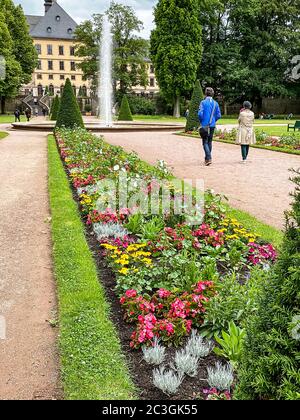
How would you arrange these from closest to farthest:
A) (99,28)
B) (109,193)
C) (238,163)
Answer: (109,193), (238,163), (99,28)

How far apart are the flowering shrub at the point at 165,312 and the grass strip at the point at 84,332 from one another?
18 cm

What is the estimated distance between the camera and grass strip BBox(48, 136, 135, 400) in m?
2.40

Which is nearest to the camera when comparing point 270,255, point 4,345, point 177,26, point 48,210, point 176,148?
Answer: point 4,345

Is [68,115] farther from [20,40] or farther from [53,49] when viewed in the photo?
[53,49]

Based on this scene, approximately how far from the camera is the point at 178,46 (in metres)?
41.1

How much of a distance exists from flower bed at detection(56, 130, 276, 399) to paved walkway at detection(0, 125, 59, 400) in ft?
1.72

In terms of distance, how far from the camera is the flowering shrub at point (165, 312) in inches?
113

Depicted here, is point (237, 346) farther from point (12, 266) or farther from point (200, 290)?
point (12, 266)

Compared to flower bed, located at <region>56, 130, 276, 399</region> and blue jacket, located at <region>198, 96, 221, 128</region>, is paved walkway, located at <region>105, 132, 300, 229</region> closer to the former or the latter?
blue jacket, located at <region>198, 96, 221, 128</region>

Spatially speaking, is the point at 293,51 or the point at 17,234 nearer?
the point at 17,234

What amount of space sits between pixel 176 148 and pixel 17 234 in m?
10.1

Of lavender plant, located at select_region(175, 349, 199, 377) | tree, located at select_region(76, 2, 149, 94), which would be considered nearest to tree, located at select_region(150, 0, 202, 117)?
tree, located at select_region(76, 2, 149, 94)

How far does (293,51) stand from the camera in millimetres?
44188

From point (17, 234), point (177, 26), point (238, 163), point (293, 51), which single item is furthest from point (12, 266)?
point (293, 51)
